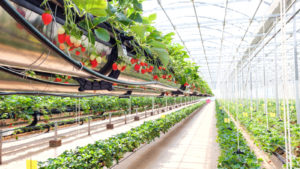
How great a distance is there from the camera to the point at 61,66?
3.67 feet

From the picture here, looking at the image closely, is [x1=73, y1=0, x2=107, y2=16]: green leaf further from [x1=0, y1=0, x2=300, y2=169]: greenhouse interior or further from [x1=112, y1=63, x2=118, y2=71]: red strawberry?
[x1=112, y1=63, x2=118, y2=71]: red strawberry

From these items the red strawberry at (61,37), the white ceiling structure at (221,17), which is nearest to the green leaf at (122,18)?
the red strawberry at (61,37)

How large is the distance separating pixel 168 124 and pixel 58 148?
12.2 feet

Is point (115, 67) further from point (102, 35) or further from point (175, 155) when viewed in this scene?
point (175, 155)

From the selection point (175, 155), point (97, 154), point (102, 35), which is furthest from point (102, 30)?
point (175, 155)

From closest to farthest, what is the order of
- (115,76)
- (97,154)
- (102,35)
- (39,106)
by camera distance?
(102,35) < (115,76) < (97,154) < (39,106)

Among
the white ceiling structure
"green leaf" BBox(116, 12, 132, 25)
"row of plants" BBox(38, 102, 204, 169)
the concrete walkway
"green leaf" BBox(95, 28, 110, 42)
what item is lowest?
the concrete walkway

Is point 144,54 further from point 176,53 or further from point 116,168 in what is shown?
point 116,168

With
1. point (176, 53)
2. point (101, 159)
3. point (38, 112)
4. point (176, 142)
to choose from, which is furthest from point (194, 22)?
point (101, 159)

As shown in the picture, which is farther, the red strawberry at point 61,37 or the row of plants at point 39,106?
the row of plants at point 39,106

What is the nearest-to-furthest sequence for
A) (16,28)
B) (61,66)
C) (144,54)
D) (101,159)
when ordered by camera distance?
1. (16,28)
2. (61,66)
3. (144,54)
4. (101,159)

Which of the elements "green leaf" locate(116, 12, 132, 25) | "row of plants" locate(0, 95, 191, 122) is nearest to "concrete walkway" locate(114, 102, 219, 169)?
"row of plants" locate(0, 95, 191, 122)

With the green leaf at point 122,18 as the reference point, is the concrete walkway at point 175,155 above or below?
below

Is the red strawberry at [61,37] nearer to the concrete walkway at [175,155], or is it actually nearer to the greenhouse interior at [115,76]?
the greenhouse interior at [115,76]
